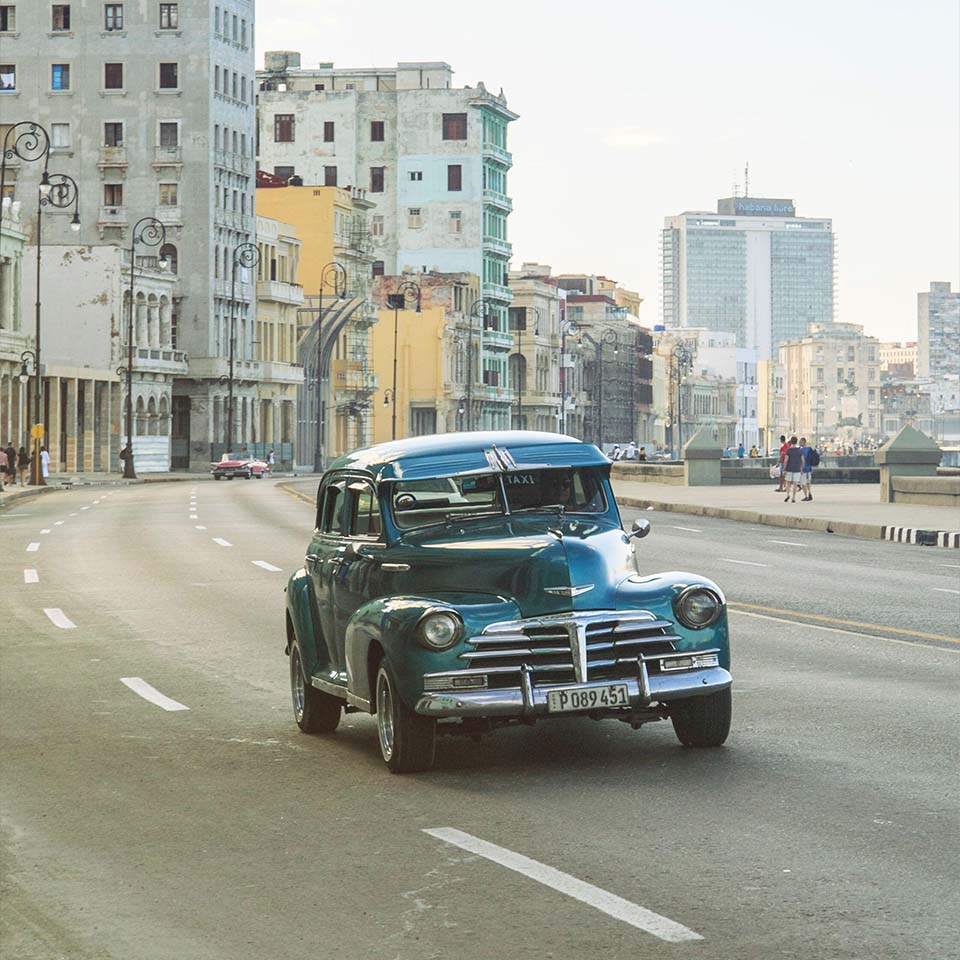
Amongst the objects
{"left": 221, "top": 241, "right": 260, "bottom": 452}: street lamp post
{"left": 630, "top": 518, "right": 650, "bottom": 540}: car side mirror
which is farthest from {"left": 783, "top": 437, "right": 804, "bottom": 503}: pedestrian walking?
{"left": 221, "top": 241, "right": 260, "bottom": 452}: street lamp post

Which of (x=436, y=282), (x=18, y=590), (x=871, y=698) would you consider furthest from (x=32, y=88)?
(x=871, y=698)

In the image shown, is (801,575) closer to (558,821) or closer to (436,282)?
(558,821)

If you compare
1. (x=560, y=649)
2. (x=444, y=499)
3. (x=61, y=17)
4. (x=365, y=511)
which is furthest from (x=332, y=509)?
(x=61, y=17)

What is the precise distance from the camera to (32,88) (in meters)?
118

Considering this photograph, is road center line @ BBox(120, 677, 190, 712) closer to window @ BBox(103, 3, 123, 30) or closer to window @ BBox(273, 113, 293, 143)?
window @ BBox(103, 3, 123, 30)

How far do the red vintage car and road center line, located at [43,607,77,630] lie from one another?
72140 millimetres

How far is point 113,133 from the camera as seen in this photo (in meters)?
117

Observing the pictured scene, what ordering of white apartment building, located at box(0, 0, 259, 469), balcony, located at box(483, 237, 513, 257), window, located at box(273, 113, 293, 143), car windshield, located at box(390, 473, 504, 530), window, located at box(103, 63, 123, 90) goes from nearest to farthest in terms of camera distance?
1. car windshield, located at box(390, 473, 504, 530)
2. white apartment building, located at box(0, 0, 259, 469)
3. window, located at box(103, 63, 123, 90)
4. window, located at box(273, 113, 293, 143)
5. balcony, located at box(483, 237, 513, 257)

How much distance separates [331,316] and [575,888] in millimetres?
122105

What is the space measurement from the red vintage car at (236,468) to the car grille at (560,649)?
84.1 meters

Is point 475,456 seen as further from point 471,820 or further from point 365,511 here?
point 471,820

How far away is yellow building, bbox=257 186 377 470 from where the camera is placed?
12744 cm

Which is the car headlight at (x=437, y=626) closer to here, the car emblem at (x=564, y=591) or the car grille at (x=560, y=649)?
the car grille at (x=560, y=649)

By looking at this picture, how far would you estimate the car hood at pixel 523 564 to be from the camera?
10086 millimetres
